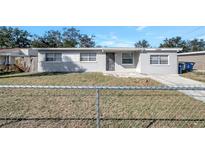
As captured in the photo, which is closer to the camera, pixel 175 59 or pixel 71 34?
pixel 175 59

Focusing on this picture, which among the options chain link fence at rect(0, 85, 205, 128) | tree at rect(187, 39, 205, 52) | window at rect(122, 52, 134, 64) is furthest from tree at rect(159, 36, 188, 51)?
chain link fence at rect(0, 85, 205, 128)

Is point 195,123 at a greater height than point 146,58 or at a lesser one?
lesser

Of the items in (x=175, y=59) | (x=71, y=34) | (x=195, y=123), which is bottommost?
(x=195, y=123)

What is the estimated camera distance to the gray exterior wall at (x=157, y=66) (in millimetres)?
23641

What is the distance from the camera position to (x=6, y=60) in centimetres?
3462

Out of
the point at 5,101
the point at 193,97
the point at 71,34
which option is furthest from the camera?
the point at 71,34

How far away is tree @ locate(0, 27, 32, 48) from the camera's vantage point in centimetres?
6256

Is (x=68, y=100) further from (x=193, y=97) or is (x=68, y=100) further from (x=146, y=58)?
(x=146, y=58)

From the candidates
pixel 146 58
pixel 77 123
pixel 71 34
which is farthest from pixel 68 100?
pixel 71 34

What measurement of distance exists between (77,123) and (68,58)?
70.1 feet

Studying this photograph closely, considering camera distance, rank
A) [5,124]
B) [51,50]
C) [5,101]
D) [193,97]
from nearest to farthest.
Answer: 1. [5,124]
2. [5,101]
3. [193,97]
4. [51,50]

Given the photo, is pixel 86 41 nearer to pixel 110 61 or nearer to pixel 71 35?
pixel 71 35

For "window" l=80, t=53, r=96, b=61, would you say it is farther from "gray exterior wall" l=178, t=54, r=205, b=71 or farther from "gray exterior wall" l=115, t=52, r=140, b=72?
"gray exterior wall" l=178, t=54, r=205, b=71

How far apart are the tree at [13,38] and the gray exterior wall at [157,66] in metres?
52.0
